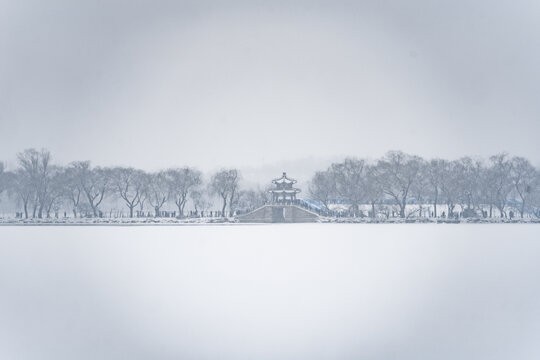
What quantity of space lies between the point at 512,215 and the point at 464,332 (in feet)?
139

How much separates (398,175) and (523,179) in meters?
9.04

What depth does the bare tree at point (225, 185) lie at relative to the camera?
55934 millimetres

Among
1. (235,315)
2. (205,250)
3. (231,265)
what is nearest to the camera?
(235,315)

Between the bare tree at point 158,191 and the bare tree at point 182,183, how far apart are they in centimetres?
41

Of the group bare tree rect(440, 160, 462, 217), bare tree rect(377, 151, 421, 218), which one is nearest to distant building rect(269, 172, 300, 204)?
bare tree rect(377, 151, 421, 218)

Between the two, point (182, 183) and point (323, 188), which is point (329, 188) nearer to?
point (323, 188)

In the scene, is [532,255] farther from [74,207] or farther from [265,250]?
[74,207]

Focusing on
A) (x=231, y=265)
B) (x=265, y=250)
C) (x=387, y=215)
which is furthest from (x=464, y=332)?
(x=387, y=215)

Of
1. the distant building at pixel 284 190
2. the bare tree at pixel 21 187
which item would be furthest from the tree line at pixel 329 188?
the distant building at pixel 284 190

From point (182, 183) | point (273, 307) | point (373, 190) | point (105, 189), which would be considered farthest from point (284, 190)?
point (273, 307)

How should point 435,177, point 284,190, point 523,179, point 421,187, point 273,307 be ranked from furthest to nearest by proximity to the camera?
point 284,190 → point 435,177 → point 523,179 → point 421,187 → point 273,307

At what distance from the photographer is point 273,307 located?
11883 millimetres

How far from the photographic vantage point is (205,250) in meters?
22.8

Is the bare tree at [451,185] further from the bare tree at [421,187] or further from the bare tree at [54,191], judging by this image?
the bare tree at [54,191]
